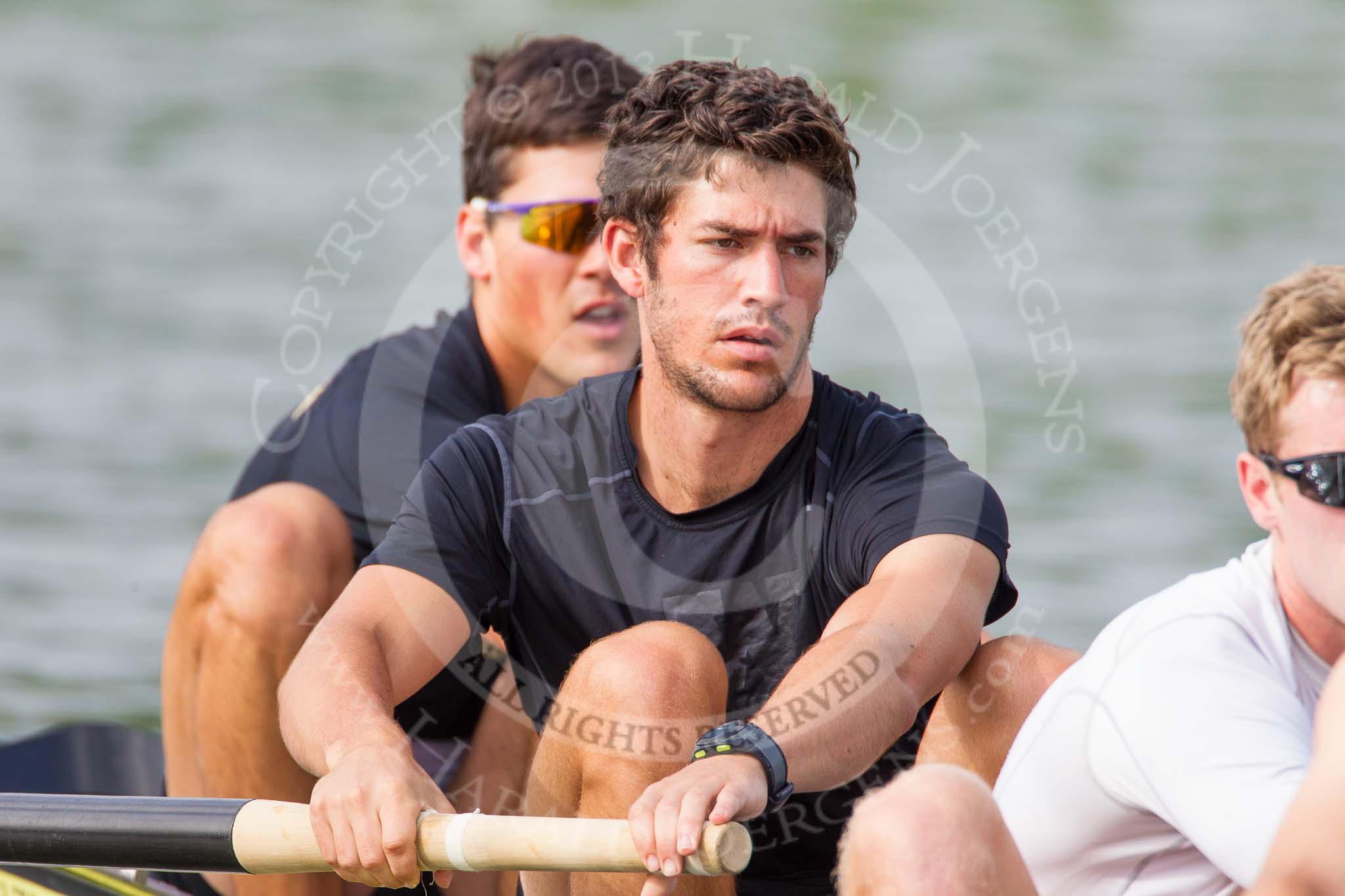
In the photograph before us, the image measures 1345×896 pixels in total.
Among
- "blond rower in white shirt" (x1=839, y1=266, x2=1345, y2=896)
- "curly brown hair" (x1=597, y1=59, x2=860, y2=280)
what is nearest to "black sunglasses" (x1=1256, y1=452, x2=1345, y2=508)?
"blond rower in white shirt" (x1=839, y1=266, x2=1345, y2=896)

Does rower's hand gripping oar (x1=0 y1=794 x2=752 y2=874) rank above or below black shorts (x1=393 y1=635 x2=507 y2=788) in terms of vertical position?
below

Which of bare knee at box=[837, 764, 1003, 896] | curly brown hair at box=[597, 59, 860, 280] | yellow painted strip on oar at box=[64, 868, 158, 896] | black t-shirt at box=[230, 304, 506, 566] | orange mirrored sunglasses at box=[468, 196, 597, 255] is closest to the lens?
bare knee at box=[837, 764, 1003, 896]

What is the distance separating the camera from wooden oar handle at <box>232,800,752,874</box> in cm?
170

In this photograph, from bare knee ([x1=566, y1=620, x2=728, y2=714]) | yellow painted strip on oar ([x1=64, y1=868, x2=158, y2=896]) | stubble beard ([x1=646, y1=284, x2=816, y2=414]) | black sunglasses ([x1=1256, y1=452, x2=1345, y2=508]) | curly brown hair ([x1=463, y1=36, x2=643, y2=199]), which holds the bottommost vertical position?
yellow painted strip on oar ([x1=64, y1=868, x2=158, y2=896])

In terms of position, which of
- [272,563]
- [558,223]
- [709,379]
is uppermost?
[558,223]

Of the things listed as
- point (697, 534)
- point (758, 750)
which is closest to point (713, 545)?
point (697, 534)

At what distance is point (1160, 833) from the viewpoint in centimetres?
163

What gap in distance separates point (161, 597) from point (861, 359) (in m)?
2.94

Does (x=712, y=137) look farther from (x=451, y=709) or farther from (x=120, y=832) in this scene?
(x=120, y=832)

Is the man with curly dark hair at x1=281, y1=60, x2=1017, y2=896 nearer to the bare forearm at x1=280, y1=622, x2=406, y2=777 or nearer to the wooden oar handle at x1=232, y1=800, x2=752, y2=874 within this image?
the bare forearm at x1=280, y1=622, x2=406, y2=777

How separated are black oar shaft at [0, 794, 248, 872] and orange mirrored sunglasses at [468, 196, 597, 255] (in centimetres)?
134

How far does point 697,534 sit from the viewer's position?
2301mm

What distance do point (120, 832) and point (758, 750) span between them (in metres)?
0.89

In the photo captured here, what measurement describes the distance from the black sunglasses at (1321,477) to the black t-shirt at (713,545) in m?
0.58
